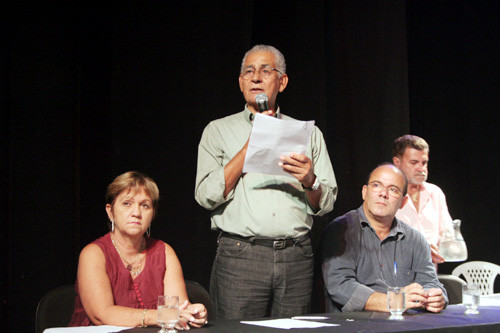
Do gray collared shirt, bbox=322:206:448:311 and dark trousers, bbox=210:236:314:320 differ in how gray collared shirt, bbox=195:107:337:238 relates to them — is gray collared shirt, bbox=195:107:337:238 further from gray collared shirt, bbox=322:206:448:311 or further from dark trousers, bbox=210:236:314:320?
gray collared shirt, bbox=322:206:448:311

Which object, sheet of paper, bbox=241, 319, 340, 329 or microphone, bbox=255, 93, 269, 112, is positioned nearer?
sheet of paper, bbox=241, 319, 340, 329

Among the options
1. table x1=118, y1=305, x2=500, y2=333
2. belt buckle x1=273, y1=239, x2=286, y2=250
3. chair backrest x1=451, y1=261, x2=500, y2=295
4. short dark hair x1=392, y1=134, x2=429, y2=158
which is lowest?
chair backrest x1=451, y1=261, x2=500, y2=295

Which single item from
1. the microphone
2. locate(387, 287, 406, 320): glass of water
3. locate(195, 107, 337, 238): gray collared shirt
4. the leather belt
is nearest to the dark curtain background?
locate(195, 107, 337, 238): gray collared shirt

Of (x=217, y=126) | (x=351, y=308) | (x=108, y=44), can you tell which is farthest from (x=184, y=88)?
(x=351, y=308)

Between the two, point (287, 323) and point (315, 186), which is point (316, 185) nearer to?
point (315, 186)

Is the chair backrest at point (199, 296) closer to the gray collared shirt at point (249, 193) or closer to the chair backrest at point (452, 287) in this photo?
the gray collared shirt at point (249, 193)

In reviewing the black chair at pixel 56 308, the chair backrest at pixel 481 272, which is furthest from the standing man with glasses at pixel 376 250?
the chair backrest at pixel 481 272

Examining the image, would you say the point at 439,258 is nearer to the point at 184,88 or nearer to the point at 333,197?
the point at 333,197

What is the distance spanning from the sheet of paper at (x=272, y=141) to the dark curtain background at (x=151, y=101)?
107 cm

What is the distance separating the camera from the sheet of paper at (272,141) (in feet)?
6.96

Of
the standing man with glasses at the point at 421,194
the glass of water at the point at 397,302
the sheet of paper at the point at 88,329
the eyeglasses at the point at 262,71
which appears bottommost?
the sheet of paper at the point at 88,329

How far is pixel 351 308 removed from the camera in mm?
2357

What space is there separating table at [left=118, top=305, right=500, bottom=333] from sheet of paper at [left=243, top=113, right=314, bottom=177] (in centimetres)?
61

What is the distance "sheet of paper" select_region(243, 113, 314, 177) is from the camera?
212 cm
